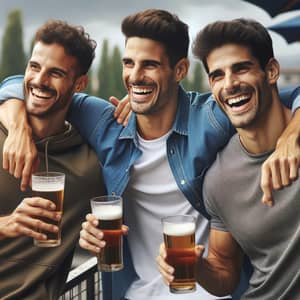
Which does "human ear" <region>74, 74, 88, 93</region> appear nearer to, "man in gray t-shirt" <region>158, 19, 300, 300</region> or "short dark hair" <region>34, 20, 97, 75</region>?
"short dark hair" <region>34, 20, 97, 75</region>

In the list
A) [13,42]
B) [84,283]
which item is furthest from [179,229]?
[13,42]

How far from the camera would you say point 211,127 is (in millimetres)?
2295

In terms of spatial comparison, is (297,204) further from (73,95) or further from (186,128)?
(73,95)

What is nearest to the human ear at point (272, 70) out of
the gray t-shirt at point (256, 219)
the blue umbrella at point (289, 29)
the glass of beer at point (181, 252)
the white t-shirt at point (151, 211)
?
the gray t-shirt at point (256, 219)

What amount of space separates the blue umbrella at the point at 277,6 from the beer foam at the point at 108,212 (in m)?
1.32

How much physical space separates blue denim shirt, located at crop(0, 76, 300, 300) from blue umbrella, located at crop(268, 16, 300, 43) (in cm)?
145

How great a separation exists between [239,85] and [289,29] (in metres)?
1.74

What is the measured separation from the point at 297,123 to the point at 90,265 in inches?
50.2

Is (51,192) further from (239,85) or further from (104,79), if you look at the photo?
(104,79)

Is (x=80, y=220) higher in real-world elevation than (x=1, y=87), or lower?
lower

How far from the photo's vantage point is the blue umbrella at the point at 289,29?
12.0ft

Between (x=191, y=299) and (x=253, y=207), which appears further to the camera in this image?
(x=191, y=299)

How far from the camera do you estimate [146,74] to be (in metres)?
2.31

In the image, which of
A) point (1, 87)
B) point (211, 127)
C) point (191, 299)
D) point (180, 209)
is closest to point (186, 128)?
point (211, 127)
